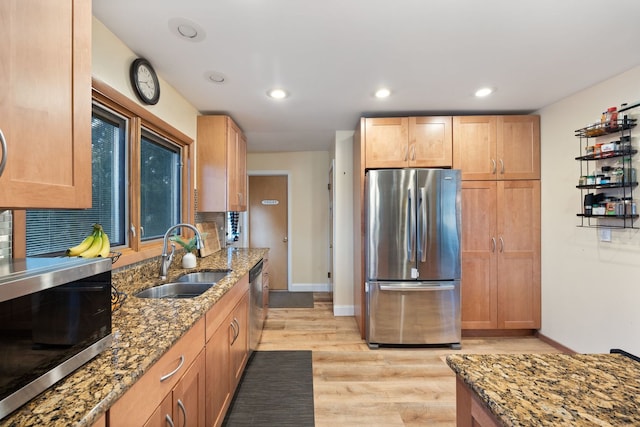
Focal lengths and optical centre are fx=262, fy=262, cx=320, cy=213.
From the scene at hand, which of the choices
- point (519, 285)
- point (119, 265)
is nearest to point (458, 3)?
point (119, 265)

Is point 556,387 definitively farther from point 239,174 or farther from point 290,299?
point 290,299

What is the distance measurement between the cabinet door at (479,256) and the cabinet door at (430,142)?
0.39 meters

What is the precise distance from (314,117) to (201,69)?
126 cm

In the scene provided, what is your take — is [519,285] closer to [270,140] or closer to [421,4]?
[421,4]

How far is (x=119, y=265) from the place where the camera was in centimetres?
164

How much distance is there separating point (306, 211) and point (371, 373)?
2794 mm

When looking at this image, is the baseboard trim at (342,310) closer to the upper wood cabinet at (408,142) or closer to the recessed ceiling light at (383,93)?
the upper wood cabinet at (408,142)

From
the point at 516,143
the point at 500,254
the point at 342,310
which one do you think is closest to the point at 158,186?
the point at 342,310

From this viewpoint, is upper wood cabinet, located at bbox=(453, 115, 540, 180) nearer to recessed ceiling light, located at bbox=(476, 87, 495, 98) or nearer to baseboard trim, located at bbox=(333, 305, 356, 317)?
recessed ceiling light, located at bbox=(476, 87, 495, 98)

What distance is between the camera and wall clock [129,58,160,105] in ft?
5.59

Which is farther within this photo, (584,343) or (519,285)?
(519,285)

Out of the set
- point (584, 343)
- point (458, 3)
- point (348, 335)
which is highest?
point (458, 3)

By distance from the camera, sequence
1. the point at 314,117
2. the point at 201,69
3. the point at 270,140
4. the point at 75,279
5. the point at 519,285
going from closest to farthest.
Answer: the point at 75,279 < the point at 201,69 < the point at 519,285 < the point at 314,117 < the point at 270,140

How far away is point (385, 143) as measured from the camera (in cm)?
271
